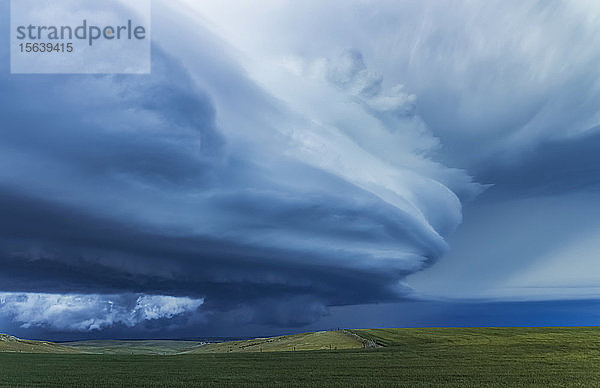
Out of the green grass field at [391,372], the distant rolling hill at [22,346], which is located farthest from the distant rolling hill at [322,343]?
the distant rolling hill at [22,346]

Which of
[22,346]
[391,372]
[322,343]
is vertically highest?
[391,372]

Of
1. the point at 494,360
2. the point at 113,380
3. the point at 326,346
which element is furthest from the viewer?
the point at 326,346

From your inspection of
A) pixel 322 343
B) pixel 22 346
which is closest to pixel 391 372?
pixel 322 343

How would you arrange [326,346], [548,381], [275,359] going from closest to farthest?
1. [548,381]
2. [275,359]
3. [326,346]

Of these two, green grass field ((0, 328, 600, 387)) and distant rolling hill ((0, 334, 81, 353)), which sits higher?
green grass field ((0, 328, 600, 387))

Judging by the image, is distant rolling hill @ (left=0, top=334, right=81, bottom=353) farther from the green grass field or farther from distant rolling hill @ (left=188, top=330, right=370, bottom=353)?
the green grass field

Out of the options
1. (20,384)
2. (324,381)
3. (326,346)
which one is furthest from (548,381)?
(326,346)

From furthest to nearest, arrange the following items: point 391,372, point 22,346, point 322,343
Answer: point 22,346 < point 322,343 < point 391,372

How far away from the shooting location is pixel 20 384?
5862 cm

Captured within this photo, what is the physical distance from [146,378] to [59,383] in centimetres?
1073

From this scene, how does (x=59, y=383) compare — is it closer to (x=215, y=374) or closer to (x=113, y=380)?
(x=113, y=380)

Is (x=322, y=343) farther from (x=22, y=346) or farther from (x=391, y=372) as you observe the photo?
(x=22, y=346)

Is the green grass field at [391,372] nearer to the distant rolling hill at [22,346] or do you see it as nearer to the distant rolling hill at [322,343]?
the distant rolling hill at [322,343]

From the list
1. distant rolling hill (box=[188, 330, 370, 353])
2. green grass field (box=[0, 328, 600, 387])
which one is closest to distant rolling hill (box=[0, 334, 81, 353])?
distant rolling hill (box=[188, 330, 370, 353])
